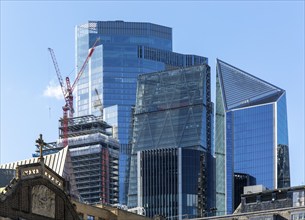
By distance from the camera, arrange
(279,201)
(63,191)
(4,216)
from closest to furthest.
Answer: (4,216) → (63,191) → (279,201)

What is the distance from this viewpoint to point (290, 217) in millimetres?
131625

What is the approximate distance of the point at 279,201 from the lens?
14862 centimetres

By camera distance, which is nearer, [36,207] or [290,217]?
[36,207]

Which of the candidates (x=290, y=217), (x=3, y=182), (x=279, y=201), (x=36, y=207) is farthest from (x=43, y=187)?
(x=279, y=201)

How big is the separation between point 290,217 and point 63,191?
51746mm

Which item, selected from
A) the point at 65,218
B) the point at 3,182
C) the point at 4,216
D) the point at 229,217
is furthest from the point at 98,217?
the point at 229,217

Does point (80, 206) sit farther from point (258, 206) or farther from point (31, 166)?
point (258, 206)

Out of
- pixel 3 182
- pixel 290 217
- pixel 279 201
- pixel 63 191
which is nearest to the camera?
pixel 63 191

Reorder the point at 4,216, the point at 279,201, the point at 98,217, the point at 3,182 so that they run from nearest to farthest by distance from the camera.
→ 1. the point at 4,216
2. the point at 3,182
3. the point at 98,217
4. the point at 279,201

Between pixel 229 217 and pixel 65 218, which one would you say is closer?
pixel 65 218

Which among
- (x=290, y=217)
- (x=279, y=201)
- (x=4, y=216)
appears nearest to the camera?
(x=4, y=216)

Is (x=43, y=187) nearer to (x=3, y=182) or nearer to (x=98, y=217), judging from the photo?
(x=3, y=182)

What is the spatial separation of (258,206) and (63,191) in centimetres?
6830

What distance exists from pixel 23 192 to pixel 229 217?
58.1 meters
